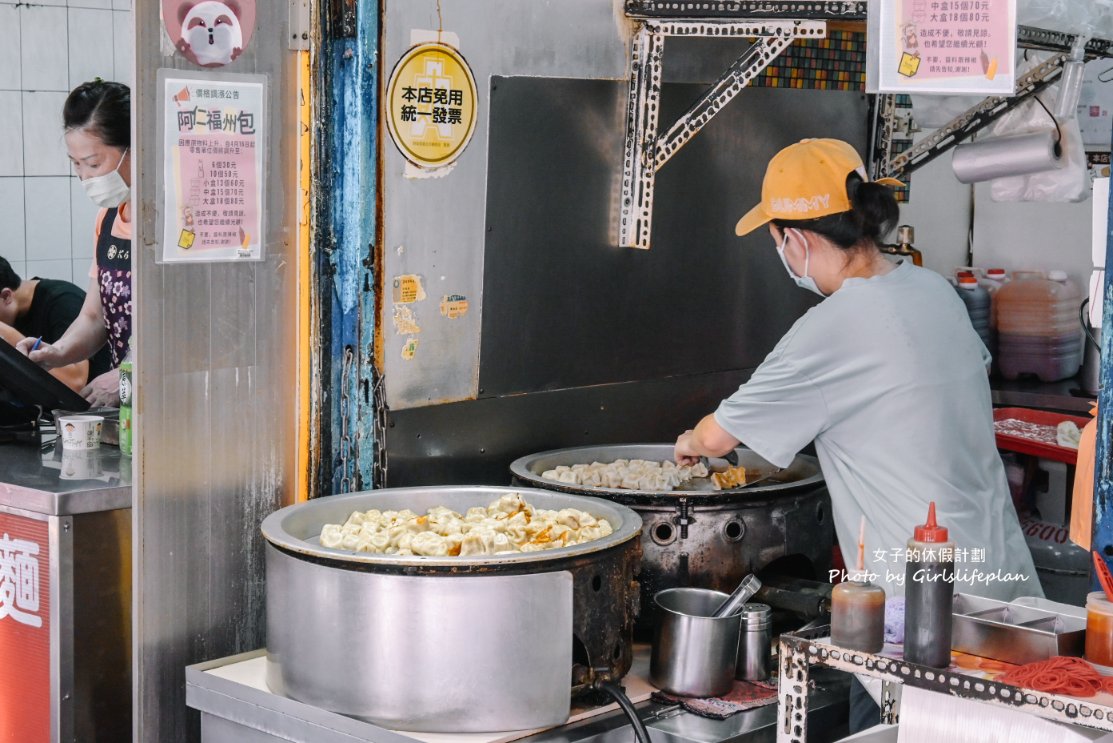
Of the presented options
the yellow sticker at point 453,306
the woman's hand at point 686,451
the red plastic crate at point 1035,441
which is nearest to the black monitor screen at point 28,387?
the yellow sticker at point 453,306

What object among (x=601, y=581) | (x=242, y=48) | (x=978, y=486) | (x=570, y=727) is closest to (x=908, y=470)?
(x=978, y=486)

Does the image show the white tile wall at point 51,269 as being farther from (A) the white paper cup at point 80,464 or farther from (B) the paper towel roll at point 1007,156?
(B) the paper towel roll at point 1007,156

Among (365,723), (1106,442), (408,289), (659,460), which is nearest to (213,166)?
(408,289)

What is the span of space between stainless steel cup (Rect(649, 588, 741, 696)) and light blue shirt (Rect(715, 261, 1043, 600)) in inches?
13.1

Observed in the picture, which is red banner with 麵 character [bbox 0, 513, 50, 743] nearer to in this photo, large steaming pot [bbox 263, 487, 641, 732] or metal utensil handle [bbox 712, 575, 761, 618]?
large steaming pot [bbox 263, 487, 641, 732]

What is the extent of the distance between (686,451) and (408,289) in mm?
818

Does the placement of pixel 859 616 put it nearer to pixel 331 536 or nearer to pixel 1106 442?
pixel 1106 442

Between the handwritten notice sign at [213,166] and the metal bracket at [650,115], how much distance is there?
118 cm

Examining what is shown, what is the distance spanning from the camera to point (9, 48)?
612 centimetres

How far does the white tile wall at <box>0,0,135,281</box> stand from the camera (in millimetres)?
6160

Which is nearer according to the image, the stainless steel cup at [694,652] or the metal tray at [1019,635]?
the metal tray at [1019,635]

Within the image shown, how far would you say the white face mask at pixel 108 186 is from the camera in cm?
429

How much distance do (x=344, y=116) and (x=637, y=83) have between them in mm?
1000

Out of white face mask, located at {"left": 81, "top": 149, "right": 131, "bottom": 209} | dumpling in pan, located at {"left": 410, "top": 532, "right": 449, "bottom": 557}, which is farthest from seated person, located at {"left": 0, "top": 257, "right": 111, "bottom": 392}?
dumpling in pan, located at {"left": 410, "top": 532, "right": 449, "bottom": 557}
